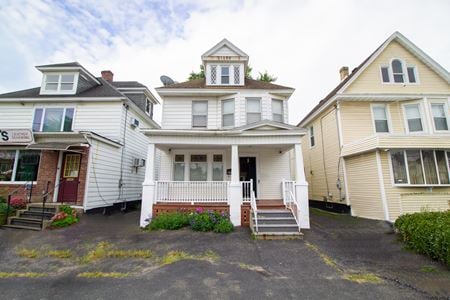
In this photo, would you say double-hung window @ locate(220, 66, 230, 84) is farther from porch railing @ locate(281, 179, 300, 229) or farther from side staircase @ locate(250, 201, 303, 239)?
side staircase @ locate(250, 201, 303, 239)

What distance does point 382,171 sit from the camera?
968 cm

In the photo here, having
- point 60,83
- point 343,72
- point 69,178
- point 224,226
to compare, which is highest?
point 343,72

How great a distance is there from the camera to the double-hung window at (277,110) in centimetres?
1150

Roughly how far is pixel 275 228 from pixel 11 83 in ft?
72.2

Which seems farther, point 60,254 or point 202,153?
point 202,153

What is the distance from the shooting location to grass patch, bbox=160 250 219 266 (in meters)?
5.48

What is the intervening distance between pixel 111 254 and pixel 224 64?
10624 millimetres

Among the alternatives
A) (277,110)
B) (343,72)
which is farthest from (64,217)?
(343,72)

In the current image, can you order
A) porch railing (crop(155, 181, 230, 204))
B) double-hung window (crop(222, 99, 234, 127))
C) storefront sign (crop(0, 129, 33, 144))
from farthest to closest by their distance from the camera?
double-hung window (crop(222, 99, 234, 127)) → storefront sign (crop(0, 129, 33, 144)) → porch railing (crop(155, 181, 230, 204))

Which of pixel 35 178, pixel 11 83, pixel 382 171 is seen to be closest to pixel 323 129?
pixel 382 171

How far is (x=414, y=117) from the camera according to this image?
11.9m

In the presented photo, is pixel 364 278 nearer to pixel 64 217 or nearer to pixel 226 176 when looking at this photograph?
pixel 226 176

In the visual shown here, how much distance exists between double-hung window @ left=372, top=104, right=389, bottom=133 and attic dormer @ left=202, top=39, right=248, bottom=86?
8076mm

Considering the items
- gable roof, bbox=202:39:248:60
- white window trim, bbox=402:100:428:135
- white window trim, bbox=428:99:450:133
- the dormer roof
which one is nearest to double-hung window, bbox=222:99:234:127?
the dormer roof
